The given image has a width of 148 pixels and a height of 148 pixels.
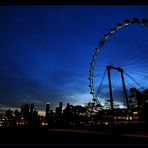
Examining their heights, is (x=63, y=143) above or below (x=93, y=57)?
below

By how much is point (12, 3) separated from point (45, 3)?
1.52 ft

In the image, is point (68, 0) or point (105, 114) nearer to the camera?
point (68, 0)

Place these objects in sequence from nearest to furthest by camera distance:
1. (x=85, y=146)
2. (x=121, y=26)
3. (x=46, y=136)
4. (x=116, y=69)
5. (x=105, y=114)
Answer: (x=85, y=146) < (x=46, y=136) < (x=121, y=26) < (x=116, y=69) < (x=105, y=114)

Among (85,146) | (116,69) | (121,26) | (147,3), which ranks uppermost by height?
(121,26)

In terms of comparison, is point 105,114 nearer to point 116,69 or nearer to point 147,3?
point 116,69

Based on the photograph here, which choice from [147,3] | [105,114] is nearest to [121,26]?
[147,3]

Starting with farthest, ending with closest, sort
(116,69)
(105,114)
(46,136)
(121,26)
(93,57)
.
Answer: (105,114), (116,69), (93,57), (121,26), (46,136)

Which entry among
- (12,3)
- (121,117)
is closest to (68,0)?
(12,3)

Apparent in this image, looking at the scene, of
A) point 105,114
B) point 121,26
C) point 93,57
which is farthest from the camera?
point 105,114

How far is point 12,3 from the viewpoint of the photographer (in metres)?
3.17

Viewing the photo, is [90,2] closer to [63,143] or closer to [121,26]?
[63,143]

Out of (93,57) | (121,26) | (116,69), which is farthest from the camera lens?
(116,69)

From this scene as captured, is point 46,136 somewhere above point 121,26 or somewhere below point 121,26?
below

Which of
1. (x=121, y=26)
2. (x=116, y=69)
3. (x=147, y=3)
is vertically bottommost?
(x=147, y=3)
